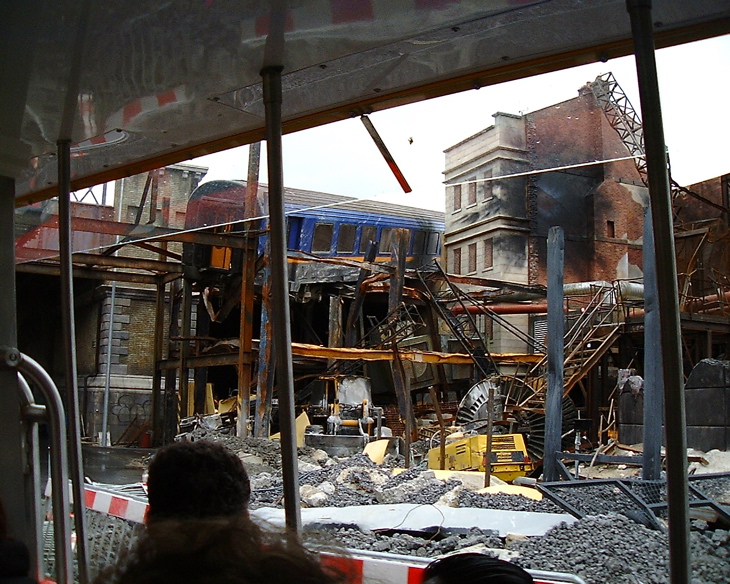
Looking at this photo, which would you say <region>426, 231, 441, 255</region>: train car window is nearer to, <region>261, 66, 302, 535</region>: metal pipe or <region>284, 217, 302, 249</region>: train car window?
<region>284, 217, 302, 249</region>: train car window

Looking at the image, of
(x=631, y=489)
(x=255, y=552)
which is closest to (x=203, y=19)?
(x=255, y=552)

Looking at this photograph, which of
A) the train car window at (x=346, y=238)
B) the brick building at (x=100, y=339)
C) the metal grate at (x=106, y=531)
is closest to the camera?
the metal grate at (x=106, y=531)

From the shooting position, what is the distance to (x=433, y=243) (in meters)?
27.2

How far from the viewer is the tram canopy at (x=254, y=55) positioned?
1821mm

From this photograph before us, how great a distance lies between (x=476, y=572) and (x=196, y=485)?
2.91ft

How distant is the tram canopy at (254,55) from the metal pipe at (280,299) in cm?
11

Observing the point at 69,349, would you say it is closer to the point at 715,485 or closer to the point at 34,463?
the point at 34,463

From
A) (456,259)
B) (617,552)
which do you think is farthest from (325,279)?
(617,552)

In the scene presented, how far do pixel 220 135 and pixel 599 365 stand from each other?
791 inches

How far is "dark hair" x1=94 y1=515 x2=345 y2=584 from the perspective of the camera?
84cm

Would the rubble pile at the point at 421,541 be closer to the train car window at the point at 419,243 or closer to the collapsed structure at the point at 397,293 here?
the collapsed structure at the point at 397,293

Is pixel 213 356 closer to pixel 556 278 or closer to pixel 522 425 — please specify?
pixel 522 425

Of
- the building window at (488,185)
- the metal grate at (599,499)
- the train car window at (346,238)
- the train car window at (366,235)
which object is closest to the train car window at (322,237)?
the train car window at (346,238)

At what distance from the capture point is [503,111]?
2295mm
